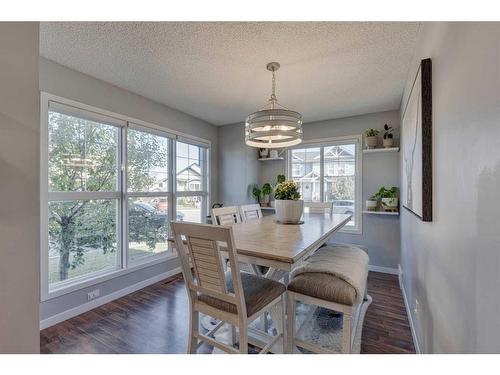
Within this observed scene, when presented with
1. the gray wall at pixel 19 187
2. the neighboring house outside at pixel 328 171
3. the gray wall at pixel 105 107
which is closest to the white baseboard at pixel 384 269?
the neighboring house outside at pixel 328 171

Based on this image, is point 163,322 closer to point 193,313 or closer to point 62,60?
point 193,313

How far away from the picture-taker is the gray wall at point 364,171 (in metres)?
3.35

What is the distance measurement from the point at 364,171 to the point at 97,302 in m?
3.76

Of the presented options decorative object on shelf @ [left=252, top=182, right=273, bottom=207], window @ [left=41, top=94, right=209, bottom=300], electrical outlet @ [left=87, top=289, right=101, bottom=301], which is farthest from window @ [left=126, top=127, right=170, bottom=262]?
decorative object on shelf @ [left=252, top=182, right=273, bottom=207]

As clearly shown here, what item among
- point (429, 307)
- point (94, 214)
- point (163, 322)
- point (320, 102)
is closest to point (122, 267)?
point (94, 214)

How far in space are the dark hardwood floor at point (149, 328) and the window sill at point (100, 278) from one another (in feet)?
0.83

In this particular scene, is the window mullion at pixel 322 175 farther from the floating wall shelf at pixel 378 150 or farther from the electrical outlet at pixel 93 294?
the electrical outlet at pixel 93 294

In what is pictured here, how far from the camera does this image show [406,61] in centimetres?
206

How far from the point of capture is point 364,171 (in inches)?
140

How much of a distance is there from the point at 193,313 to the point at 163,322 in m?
0.85

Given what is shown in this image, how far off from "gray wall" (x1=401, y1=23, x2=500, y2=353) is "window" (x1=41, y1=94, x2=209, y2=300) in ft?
9.10

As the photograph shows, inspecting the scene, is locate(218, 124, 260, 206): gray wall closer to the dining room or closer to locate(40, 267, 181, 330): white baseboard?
the dining room
